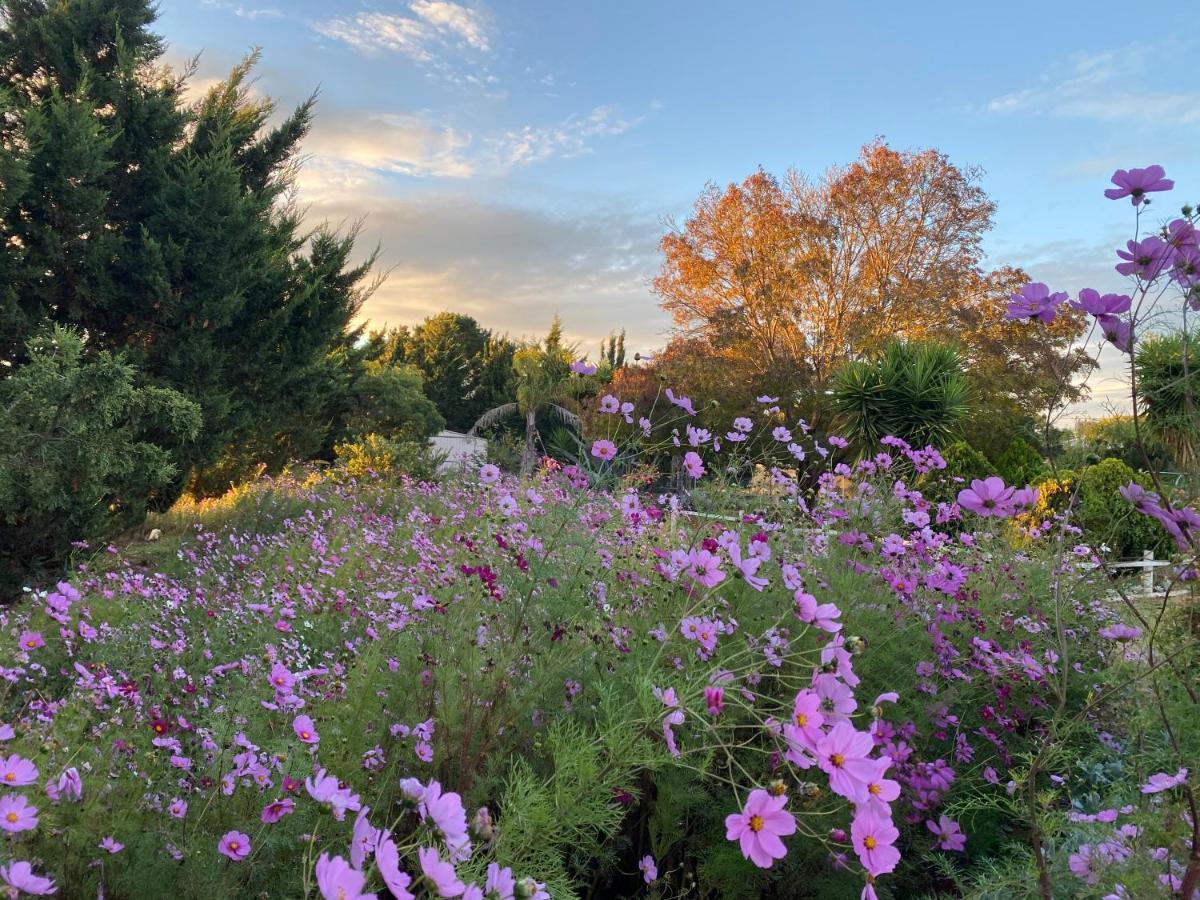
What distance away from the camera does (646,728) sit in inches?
50.8

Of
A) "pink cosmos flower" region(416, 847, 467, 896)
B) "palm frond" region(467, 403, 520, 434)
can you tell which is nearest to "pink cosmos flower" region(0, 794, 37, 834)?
"pink cosmos flower" region(416, 847, 467, 896)

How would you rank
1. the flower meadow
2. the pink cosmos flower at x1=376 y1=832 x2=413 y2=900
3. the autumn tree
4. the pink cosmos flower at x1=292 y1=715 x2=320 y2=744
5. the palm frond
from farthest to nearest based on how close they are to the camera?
the palm frond
the autumn tree
the pink cosmos flower at x1=292 y1=715 x2=320 y2=744
the flower meadow
the pink cosmos flower at x1=376 y1=832 x2=413 y2=900

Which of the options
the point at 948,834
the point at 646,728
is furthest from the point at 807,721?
the point at 948,834

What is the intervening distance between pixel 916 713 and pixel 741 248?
57.7 feet

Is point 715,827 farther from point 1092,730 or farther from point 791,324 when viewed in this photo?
point 791,324

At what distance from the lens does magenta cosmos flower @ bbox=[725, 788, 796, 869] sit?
1.05 m

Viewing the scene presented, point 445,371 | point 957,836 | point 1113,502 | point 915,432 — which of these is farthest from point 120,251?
point 445,371

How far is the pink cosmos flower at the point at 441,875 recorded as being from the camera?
2.68 ft

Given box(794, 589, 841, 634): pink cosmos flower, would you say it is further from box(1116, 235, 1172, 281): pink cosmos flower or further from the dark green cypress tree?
the dark green cypress tree

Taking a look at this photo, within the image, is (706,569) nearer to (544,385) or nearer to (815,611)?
(815,611)

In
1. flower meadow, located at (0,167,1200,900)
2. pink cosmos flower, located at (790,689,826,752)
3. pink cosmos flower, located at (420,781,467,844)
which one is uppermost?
pink cosmos flower, located at (790,689,826,752)

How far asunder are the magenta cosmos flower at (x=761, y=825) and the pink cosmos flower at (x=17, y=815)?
3.24ft

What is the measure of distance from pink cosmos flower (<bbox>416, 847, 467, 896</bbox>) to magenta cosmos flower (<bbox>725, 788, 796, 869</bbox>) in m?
0.39

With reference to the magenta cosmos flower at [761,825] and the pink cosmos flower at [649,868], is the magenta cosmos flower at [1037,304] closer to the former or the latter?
the magenta cosmos flower at [761,825]
